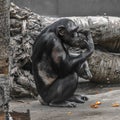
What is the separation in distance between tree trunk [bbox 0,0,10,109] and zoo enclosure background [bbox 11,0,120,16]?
1110cm

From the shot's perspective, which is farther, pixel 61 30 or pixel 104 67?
pixel 104 67

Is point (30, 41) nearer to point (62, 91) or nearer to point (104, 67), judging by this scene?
point (104, 67)

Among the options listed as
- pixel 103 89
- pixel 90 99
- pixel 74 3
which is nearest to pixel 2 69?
pixel 90 99

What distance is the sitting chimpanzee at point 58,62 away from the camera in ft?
20.9

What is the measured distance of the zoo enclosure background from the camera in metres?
15.4

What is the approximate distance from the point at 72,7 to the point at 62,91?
30.6 feet

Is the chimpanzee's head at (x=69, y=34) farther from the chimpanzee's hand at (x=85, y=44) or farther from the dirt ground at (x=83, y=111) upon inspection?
the dirt ground at (x=83, y=111)

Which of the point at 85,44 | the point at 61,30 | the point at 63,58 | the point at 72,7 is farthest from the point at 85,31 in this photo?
the point at 72,7

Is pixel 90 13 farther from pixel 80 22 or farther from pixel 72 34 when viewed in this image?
pixel 72 34

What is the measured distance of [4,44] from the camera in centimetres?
398

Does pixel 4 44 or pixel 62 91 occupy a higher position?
pixel 4 44

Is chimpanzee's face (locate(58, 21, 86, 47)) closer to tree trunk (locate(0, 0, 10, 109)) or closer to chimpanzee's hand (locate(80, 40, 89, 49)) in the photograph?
chimpanzee's hand (locate(80, 40, 89, 49))

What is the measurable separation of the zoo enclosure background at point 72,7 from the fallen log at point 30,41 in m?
5.66

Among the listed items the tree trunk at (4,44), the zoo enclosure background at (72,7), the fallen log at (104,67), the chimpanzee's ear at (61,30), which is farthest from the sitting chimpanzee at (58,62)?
the zoo enclosure background at (72,7)
